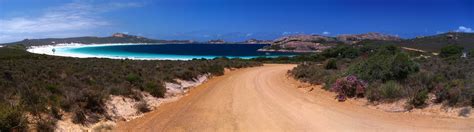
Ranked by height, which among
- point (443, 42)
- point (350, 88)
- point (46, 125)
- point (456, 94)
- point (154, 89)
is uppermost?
point (443, 42)

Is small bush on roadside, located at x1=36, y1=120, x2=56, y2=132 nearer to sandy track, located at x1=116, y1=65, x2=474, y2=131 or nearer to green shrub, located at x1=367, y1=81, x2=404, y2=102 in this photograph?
sandy track, located at x1=116, y1=65, x2=474, y2=131

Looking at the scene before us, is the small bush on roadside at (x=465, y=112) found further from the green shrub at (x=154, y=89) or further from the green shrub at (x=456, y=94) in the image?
the green shrub at (x=154, y=89)

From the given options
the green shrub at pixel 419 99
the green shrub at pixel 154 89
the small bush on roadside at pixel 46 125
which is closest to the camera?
the small bush on roadside at pixel 46 125

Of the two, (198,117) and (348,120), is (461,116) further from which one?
(198,117)

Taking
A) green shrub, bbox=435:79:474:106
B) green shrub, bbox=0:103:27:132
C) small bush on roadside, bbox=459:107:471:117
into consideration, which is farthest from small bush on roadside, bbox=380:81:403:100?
green shrub, bbox=0:103:27:132

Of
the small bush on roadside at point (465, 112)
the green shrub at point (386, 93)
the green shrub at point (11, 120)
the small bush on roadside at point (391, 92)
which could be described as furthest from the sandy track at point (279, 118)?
the green shrub at point (11, 120)

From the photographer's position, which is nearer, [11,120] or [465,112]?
[11,120]

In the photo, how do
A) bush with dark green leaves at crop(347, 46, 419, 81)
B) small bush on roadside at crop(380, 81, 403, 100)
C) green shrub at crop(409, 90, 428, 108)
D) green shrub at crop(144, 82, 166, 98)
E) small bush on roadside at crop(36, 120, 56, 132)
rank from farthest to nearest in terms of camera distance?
green shrub at crop(144, 82, 166, 98) → bush with dark green leaves at crop(347, 46, 419, 81) → small bush on roadside at crop(380, 81, 403, 100) → green shrub at crop(409, 90, 428, 108) → small bush on roadside at crop(36, 120, 56, 132)

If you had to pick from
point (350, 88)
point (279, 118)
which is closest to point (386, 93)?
point (350, 88)

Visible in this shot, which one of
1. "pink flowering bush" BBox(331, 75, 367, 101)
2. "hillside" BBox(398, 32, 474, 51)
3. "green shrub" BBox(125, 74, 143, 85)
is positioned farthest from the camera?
"hillside" BBox(398, 32, 474, 51)

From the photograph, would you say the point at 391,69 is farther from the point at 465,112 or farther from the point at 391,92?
the point at 465,112

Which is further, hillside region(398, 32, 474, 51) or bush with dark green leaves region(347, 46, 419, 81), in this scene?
hillside region(398, 32, 474, 51)

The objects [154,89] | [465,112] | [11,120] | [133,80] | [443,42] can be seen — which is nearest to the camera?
[11,120]

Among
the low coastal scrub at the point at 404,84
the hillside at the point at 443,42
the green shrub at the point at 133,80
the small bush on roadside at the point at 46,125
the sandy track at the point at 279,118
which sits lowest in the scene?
the sandy track at the point at 279,118
